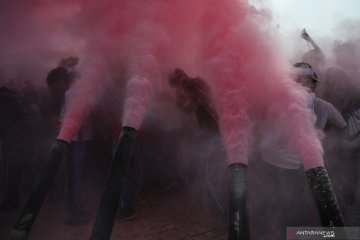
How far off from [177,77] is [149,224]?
9.18ft

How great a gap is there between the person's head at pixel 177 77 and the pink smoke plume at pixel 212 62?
0.60 feet

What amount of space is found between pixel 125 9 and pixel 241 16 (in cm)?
211

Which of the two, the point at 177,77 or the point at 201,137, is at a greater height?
the point at 177,77

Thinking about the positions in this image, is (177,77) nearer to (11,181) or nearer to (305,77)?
(305,77)

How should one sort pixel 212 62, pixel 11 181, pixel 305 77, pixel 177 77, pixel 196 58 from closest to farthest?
pixel 305 77, pixel 212 62, pixel 11 181, pixel 177 77, pixel 196 58

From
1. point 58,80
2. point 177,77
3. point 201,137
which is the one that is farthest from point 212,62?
point 58,80

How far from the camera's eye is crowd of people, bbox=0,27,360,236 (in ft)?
13.3

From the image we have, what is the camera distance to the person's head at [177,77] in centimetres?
555

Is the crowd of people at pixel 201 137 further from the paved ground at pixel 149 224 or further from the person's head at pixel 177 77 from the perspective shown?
the paved ground at pixel 149 224

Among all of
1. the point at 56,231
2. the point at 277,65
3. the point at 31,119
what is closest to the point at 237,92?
the point at 277,65

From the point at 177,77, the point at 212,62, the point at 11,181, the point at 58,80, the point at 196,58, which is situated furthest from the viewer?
the point at 196,58

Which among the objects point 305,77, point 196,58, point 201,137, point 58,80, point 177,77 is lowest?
point 201,137

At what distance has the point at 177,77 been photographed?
5.73 meters

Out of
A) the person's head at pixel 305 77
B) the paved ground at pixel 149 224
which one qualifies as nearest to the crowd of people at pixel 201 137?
the person's head at pixel 305 77
